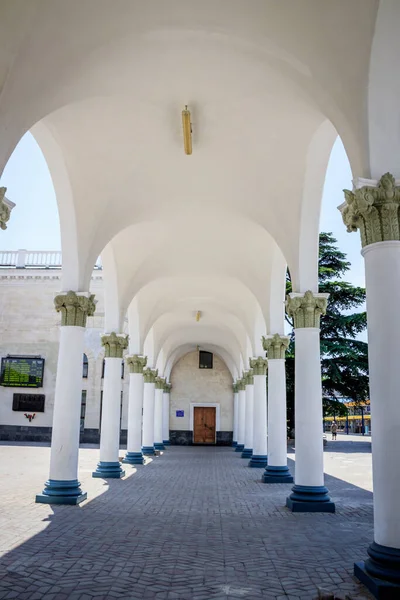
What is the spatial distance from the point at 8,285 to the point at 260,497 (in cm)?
2594

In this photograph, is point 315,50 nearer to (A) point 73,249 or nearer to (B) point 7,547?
(A) point 73,249

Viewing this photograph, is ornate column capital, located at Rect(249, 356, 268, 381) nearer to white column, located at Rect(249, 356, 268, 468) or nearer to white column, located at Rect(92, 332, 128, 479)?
white column, located at Rect(249, 356, 268, 468)

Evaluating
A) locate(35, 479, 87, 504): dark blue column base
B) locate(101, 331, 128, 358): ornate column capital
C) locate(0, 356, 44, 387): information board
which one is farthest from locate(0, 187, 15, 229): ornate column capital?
locate(0, 356, 44, 387): information board

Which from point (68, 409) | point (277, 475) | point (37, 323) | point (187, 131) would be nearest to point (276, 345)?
point (277, 475)

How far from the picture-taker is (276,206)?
1069 centimetres

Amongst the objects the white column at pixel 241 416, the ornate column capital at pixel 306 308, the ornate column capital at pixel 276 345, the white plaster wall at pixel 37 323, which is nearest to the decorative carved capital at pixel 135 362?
the ornate column capital at pixel 276 345

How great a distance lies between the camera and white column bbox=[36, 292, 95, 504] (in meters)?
9.75

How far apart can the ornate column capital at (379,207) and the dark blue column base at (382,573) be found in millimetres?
3015

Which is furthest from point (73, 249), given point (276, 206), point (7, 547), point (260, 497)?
point (260, 497)

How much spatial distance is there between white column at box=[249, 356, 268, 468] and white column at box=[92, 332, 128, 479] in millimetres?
5260

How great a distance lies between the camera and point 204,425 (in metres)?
36.5

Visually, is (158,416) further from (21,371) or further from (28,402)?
(21,371)

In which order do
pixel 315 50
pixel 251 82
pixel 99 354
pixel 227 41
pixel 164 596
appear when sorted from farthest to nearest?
1. pixel 99 354
2. pixel 251 82
3. pixel 227 41
4. pixel 315 50
5. pixel 164 596

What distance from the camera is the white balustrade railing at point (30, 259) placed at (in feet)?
109
